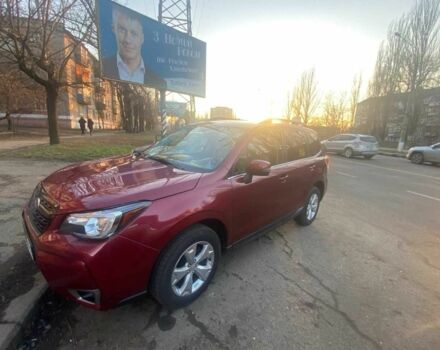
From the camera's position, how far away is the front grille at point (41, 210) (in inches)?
85.7

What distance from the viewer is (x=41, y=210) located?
2309 mm

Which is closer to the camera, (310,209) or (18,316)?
(18,316)

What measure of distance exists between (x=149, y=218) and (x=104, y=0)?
32.1 ft

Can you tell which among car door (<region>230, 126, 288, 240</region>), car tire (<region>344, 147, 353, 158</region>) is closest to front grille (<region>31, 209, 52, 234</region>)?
car door (<region>230, 126, 288, 240</region>)

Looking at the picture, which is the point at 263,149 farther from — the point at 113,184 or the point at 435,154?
the point at 435,154

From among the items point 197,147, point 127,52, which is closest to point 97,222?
point 197,147

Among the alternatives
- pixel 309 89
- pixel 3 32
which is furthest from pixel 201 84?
pixel 309 89

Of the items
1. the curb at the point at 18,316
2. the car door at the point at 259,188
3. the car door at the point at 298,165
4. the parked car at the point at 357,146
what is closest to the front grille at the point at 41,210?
the curb at the point at 18,316

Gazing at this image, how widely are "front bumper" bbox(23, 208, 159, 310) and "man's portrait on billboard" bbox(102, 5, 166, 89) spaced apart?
29.9 feet

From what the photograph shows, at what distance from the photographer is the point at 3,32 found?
34.5 ft

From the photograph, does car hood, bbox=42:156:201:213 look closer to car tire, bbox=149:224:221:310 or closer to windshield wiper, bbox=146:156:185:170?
windshield wiper, bbox=146:156:185:170

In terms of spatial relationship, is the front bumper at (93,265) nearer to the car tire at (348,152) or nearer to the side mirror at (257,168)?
the side mirror at (257,168)

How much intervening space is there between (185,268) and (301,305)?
1205mm

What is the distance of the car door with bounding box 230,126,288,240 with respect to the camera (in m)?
2.92
